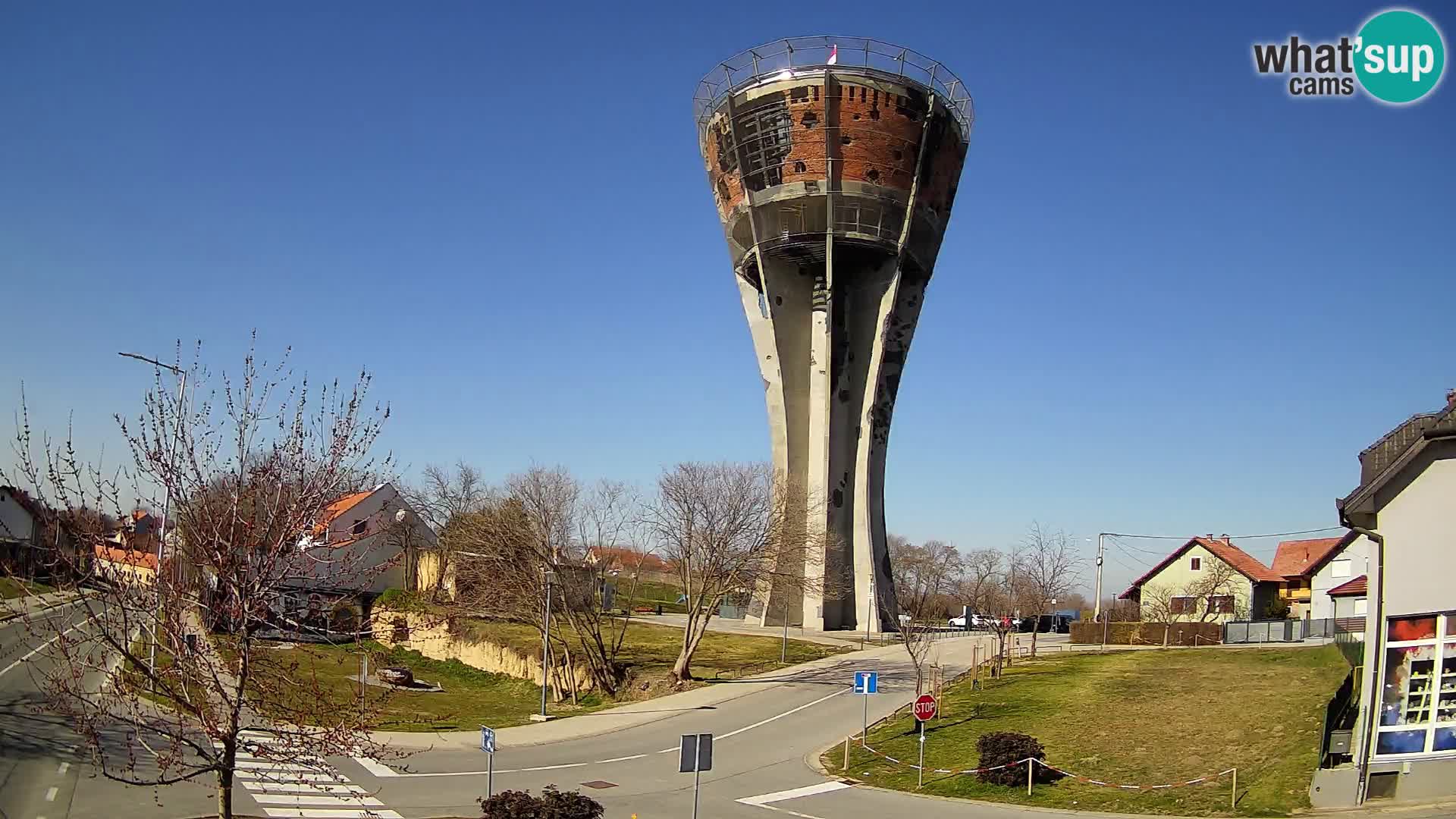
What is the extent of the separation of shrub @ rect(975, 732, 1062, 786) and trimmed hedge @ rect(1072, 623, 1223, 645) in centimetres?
3079

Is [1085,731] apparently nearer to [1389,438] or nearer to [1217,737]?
[1217,737]

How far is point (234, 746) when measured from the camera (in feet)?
38.0

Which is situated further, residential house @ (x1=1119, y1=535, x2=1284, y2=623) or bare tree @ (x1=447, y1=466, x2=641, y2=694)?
residential house @ (x1=1119, y1=535, x2=1284, y2=623)

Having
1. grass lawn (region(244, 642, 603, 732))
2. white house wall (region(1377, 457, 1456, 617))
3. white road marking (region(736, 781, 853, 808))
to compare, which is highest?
white house wall (region(1377, 457, 1456, 617))

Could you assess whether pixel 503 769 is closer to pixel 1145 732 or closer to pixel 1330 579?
pixel 1145 732

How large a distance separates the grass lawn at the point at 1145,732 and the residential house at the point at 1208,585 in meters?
30.3

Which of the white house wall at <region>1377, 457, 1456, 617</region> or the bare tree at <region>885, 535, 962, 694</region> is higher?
the white house wall at <region>1377, 457, 1456, 617</region>

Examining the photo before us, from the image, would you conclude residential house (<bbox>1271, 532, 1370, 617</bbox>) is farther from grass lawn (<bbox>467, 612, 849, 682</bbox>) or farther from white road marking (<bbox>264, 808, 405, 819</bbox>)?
white road marking (<bbox>264, 808, 405, 819</bbox>)

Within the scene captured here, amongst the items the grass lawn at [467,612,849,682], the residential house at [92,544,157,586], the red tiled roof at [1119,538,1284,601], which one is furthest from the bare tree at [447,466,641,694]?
the red tiled roof at [1119,538,1284,601]

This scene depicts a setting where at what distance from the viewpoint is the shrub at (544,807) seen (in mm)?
13961

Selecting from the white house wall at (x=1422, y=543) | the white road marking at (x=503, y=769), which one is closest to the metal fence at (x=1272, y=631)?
the white road marking at (x=503, y=769)

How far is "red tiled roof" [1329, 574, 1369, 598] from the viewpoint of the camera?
5562 cm

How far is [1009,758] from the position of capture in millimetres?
22453

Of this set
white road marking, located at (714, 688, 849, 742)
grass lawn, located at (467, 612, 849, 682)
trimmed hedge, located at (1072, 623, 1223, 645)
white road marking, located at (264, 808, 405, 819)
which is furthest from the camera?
trimmed hedge, located at (1072, 623, 1223, 645)
